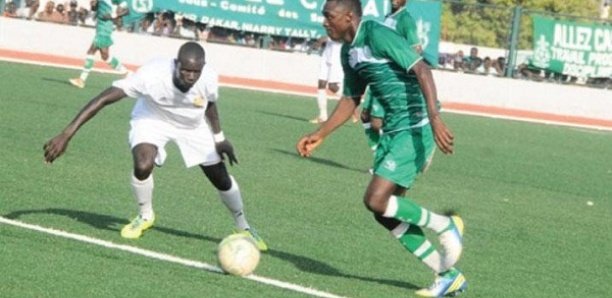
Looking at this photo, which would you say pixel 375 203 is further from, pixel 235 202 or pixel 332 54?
pixel 332 54

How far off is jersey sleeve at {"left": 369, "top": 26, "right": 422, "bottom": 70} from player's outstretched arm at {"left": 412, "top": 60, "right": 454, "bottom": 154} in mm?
73

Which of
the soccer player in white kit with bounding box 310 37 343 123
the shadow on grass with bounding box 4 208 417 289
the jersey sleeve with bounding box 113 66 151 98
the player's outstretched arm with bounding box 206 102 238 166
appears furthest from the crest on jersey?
the soccer player in white kit with bounding box 310 37 343 123

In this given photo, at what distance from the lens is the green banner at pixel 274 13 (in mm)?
34344

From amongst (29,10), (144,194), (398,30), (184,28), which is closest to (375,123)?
(398,30)

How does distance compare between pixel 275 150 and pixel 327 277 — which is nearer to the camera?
pixel 327 277

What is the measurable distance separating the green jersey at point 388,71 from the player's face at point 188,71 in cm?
109

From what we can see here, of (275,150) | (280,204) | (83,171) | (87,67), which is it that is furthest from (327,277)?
(87,67)

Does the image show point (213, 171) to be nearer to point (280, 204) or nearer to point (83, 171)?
point (280, 204)

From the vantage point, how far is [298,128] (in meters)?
22.1

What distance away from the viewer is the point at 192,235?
35.6ft

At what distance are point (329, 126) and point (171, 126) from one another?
1656 mm

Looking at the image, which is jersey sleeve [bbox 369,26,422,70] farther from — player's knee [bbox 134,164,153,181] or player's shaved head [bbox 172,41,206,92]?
player's knee [bbox 134,164,153,181]

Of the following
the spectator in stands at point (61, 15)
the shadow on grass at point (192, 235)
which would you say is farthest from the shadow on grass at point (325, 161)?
the spectator in stands at point (61, 15)

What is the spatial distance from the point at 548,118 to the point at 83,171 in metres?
20.2
